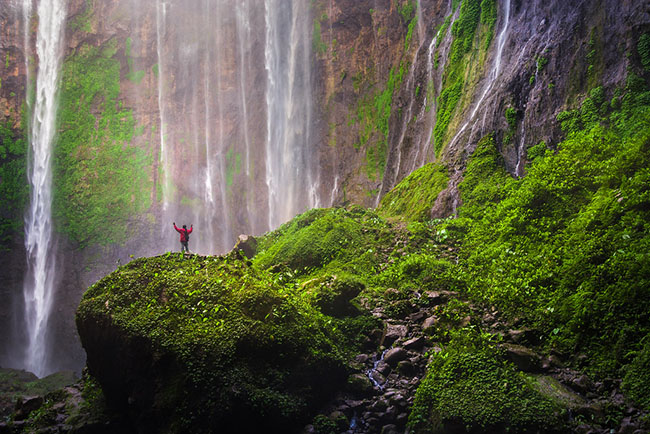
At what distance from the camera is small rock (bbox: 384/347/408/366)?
526 centimetres

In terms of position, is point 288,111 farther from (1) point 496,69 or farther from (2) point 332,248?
(2) point 332,248

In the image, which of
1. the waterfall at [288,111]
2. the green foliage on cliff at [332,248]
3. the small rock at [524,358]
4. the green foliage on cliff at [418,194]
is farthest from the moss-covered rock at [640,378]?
the waterfall at [288,111]

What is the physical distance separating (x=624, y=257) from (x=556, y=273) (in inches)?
34.0

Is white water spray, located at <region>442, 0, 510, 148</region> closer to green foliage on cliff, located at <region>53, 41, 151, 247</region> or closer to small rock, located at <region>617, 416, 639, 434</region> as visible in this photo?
small rock, located at <region>617, 416, 639, 434</region>

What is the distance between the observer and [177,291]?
575 centimetres

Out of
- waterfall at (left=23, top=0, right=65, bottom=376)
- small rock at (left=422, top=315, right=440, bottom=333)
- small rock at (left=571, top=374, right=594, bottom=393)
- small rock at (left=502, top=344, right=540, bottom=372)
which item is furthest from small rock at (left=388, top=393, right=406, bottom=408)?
waterfall at (left=23, top=0, right=65, bottom=376)

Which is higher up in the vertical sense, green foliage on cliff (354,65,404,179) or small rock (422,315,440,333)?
green foliage on cliff (354,65,404,179)

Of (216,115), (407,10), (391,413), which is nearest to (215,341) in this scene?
(391,413)

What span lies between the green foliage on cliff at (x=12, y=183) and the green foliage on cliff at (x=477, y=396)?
27.7m

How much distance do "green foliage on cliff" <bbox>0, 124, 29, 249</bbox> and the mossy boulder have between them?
23477 mm

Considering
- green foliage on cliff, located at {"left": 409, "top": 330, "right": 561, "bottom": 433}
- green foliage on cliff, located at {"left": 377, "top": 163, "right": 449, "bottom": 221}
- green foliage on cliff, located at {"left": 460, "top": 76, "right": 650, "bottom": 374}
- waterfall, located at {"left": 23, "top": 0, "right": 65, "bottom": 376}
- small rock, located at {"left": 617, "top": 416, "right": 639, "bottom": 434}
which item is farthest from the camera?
waterfall, located at {"left": 23, "top": 0, "right": 65, "bottom": 376}

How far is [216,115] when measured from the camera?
1166 inches

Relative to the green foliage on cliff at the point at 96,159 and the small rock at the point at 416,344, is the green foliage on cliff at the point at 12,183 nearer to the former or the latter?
the green foliage on cliff at the point at 96,159

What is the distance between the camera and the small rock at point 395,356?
526 cm
